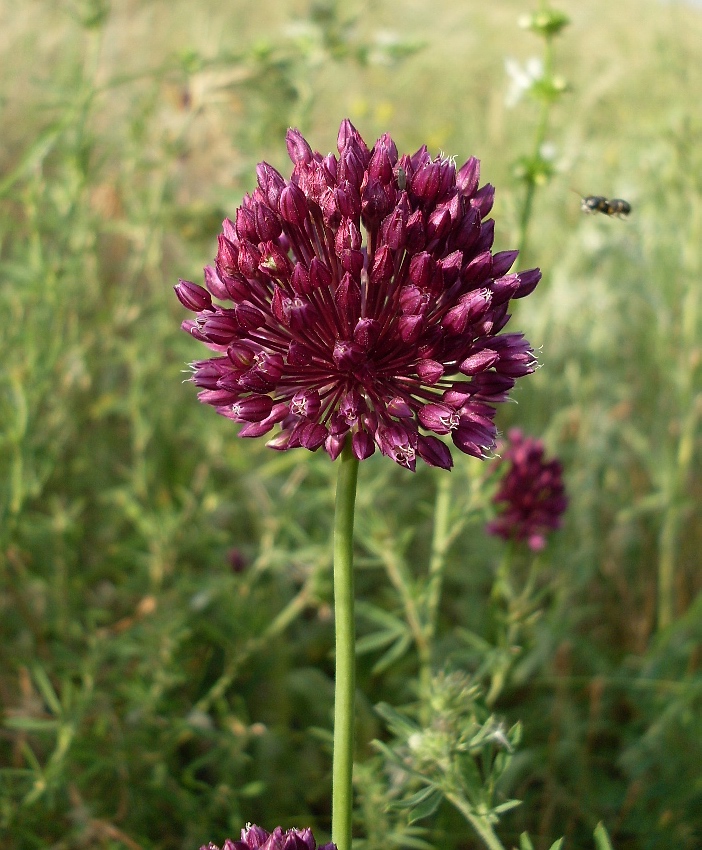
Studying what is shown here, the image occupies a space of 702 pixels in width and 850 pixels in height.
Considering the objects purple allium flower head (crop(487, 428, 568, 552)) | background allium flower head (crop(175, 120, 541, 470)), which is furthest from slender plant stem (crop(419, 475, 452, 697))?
background allium flower head (crop(175, 120, 541, 470))

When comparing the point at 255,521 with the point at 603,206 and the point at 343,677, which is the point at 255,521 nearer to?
the point at 603,206

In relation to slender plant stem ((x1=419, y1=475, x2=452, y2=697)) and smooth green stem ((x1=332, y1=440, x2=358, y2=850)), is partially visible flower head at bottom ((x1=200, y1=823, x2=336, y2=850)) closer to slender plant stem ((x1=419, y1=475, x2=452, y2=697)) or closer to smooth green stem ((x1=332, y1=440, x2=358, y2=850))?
smooth green stem ((x1=332, y1=440, x2=358, y2=850))

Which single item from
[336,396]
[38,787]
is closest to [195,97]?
[336,396]

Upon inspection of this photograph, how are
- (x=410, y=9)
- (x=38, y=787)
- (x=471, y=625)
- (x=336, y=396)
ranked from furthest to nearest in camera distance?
(x=410, y=9) → (x=471, y=625) → (x=38, y=787) → (x=336, y=396)

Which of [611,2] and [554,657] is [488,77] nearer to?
[611,2]

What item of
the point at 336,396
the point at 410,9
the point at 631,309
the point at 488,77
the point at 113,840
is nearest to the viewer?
the point at 336,396

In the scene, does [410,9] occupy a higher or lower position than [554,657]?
higher

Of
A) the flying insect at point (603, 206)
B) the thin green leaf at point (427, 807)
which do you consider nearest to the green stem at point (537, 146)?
the flying insect at point (603, 206)
